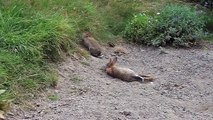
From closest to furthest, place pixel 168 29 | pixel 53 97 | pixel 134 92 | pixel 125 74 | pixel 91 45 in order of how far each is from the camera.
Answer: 1. pixel 53 97
2. pixel 134 92
3. pixel 125 74
4. pixel 91 45
5. pixel 168 29

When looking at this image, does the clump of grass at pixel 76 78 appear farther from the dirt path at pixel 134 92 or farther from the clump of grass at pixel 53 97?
the clump of grass at pixel 53 97

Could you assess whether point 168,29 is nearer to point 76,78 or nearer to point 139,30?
point 139,30

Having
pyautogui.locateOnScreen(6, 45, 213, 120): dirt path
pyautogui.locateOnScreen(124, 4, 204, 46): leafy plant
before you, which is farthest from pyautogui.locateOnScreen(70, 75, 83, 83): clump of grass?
pyautogui.locateOnScreen(124, 4, 204, 46): leafy plant

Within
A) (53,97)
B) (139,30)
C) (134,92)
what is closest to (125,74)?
(134,92)

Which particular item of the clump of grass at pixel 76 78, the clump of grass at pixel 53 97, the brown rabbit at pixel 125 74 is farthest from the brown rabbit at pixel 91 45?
the clump of grass at pixel 53 97

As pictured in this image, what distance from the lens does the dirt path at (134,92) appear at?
419cm

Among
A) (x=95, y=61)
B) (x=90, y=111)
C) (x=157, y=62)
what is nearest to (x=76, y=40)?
(x=95, y=61)

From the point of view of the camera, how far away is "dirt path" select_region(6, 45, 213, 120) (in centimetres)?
419

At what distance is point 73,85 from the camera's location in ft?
16.4

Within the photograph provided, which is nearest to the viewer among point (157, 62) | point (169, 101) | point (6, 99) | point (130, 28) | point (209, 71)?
point (6, 99)

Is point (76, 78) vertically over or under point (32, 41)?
under

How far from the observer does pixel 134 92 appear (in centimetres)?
502

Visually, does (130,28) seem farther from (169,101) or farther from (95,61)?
(169,101)

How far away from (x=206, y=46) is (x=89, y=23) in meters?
1.98
